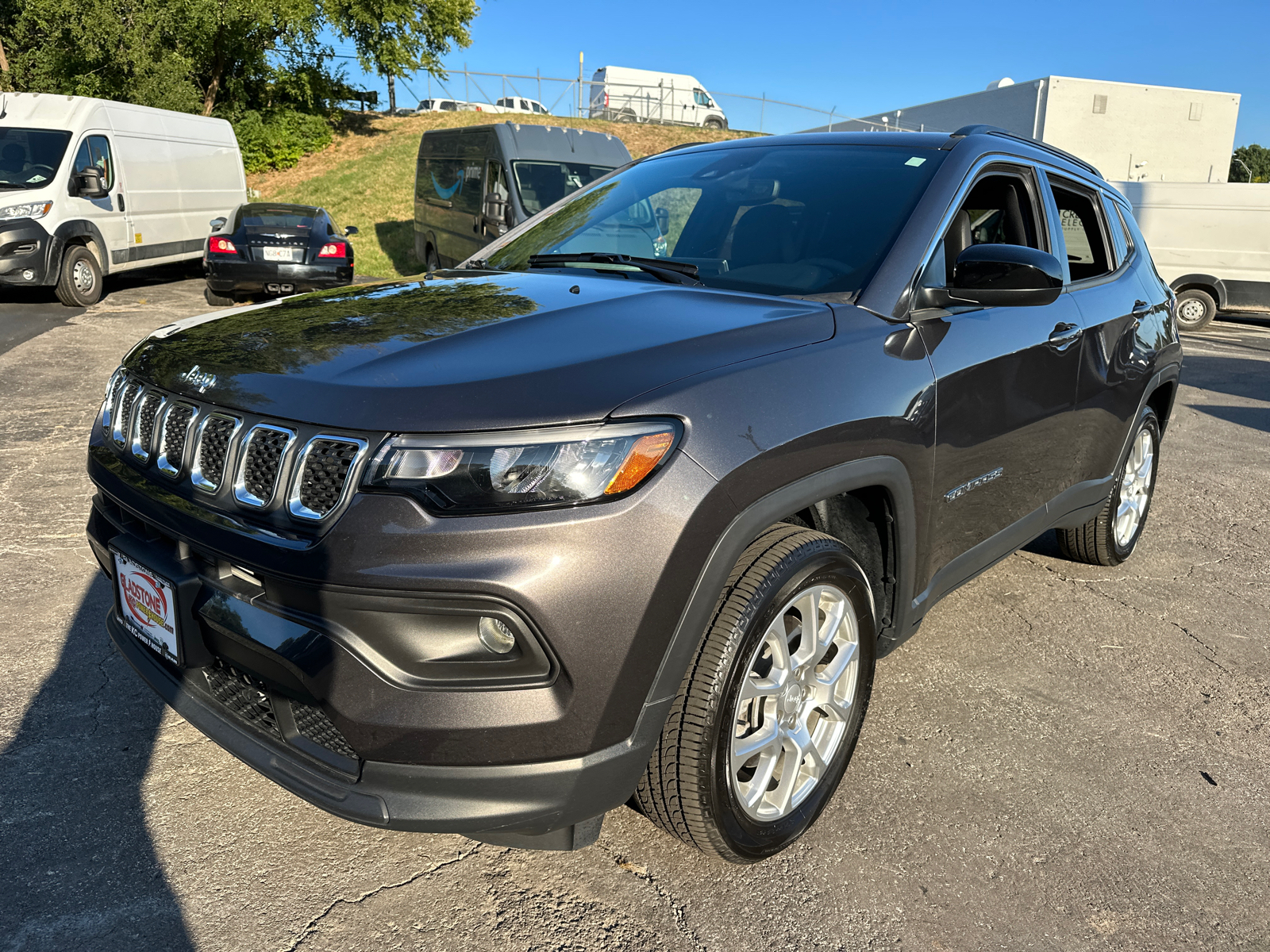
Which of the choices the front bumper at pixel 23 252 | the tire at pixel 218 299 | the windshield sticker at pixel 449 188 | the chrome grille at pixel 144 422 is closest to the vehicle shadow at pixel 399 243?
the windshield sticker at pixel 449 188

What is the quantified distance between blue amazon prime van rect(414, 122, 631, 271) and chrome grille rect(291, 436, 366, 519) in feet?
32.4

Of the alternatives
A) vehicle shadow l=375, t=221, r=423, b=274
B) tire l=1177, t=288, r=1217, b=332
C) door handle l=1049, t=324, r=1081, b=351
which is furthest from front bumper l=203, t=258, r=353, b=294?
tire l=1177, t=288, r=1217, b=332

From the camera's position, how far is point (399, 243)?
75.3 ft

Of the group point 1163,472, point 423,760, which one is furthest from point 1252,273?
point 423,760

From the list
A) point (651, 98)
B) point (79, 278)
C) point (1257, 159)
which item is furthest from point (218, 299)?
point (1257, 159)

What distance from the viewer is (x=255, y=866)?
2.32m

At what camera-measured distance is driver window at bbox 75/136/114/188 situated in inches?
495

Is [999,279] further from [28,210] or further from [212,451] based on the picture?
[28,210]

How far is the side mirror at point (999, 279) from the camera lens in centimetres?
263

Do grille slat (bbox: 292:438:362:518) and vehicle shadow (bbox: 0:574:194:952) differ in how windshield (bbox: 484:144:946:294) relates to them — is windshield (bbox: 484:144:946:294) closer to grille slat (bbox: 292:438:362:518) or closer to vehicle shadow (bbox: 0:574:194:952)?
grille slat (bbox: 292:438:362:518)

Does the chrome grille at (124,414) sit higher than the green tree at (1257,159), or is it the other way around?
the green tree at (1257,159)

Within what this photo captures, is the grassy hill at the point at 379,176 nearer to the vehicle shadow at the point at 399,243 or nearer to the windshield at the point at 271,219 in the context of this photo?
the vehicle shadow at the point at 399,243

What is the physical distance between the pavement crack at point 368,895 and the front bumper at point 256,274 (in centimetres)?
1135

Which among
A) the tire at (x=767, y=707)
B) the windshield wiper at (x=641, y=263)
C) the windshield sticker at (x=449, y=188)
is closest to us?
the tire at (x=767, y=707)
